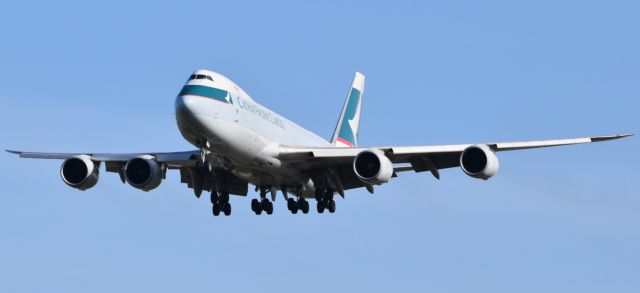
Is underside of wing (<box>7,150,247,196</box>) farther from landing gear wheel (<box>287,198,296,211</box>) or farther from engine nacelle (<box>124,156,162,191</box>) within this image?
landing gear wheel (<box>287,198,296,211</box>)

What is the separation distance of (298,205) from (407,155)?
7.02 metres

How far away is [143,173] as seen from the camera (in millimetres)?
52094

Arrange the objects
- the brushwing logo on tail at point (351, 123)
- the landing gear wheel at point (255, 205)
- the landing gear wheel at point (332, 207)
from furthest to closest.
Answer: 1. the brushwing logo on tail at point (351, 123)
2. the landing gear wheel at point (255, 205)
3. the landing gear wheel at point (332, 207)

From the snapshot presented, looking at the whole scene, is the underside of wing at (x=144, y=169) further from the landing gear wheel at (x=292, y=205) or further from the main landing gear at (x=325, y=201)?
the main landing gear at (x=325, y=201)

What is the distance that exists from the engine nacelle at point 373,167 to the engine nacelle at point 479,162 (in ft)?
9.45

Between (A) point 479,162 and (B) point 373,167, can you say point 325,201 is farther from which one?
(A) point 479,162

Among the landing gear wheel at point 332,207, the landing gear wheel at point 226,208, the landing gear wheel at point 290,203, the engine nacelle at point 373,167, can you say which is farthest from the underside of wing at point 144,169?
the engine nacelle at point 373,167

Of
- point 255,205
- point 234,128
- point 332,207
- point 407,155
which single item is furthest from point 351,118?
point 234,128

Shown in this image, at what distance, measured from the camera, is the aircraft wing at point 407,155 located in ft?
164

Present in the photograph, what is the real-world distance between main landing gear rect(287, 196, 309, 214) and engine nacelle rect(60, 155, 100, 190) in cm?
833

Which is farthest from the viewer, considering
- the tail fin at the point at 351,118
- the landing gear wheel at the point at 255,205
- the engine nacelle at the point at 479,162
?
the tail fin at the point at 351,118

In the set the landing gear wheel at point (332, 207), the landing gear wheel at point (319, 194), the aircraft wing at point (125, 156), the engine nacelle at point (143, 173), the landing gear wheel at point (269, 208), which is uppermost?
the aircraft wing at point (125, 156)

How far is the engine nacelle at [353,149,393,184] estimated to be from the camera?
49719 millimetres


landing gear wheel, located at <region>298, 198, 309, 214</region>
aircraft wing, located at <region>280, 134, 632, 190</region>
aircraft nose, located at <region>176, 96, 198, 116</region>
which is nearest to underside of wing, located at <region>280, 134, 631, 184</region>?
aircraft wing, located at <region>280, 134, 632, 190</region>
